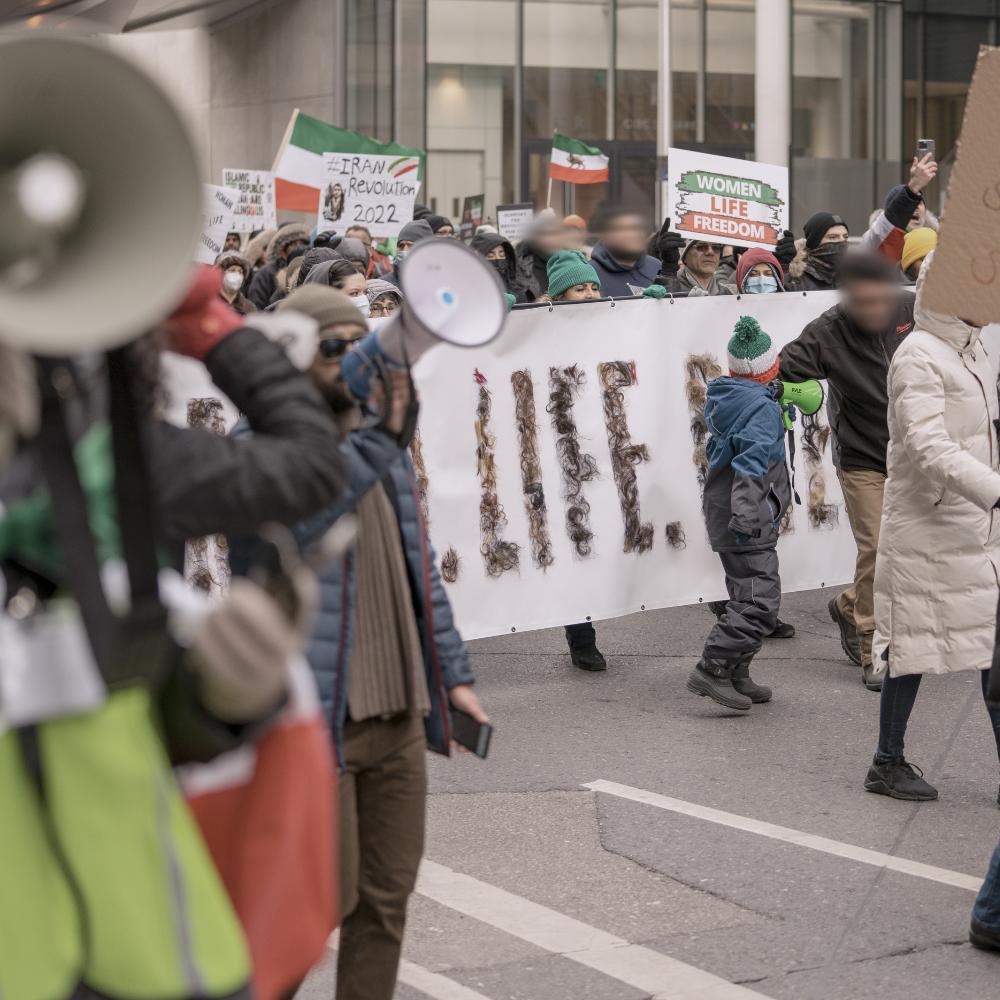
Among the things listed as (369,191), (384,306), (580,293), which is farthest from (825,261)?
(369,191)

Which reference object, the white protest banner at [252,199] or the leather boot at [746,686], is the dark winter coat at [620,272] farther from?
the white protest banner at [252,199]

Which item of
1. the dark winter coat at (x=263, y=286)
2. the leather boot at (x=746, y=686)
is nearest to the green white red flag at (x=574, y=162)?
the dark winter coat at (x=263, y=286)

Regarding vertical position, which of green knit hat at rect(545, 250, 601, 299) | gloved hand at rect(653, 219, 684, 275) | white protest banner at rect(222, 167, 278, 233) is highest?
white protest banner at rect(222, 167, 278, 233)

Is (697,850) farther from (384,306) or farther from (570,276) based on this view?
(384,306)

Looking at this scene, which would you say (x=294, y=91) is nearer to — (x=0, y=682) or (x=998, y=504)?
(x=998, y=504)

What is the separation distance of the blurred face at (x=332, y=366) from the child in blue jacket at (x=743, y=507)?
410cm

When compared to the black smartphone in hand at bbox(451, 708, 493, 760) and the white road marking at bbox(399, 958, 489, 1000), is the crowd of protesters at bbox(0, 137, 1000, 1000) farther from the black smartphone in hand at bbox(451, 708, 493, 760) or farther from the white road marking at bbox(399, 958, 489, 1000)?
the white road marking at bbox(399, 958, 489, 1000)

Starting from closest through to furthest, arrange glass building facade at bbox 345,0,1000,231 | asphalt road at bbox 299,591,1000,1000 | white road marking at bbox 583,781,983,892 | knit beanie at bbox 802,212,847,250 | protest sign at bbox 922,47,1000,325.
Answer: asphalt road at bbox 299,591,1000,1000 → protest sign at bbox 922,47,1000,325 → white road marking at bbox 583,781,983,892 → knit beanie at bbox 802,212,847,250 → glass building facade at bbox 345,0,1000,231

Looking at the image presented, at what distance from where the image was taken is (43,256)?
2.10 metres

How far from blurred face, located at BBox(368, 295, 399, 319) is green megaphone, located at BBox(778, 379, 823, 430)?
2022 mm

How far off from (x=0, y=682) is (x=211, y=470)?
42cm

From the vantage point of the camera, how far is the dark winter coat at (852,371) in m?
8.01

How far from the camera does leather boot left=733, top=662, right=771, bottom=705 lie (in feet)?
25.1

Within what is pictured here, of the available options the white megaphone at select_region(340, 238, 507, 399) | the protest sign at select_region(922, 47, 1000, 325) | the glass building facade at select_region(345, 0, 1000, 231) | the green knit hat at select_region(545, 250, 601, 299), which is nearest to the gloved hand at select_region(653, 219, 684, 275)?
the green knit hat at select_region(545, 250, 601, 299)
